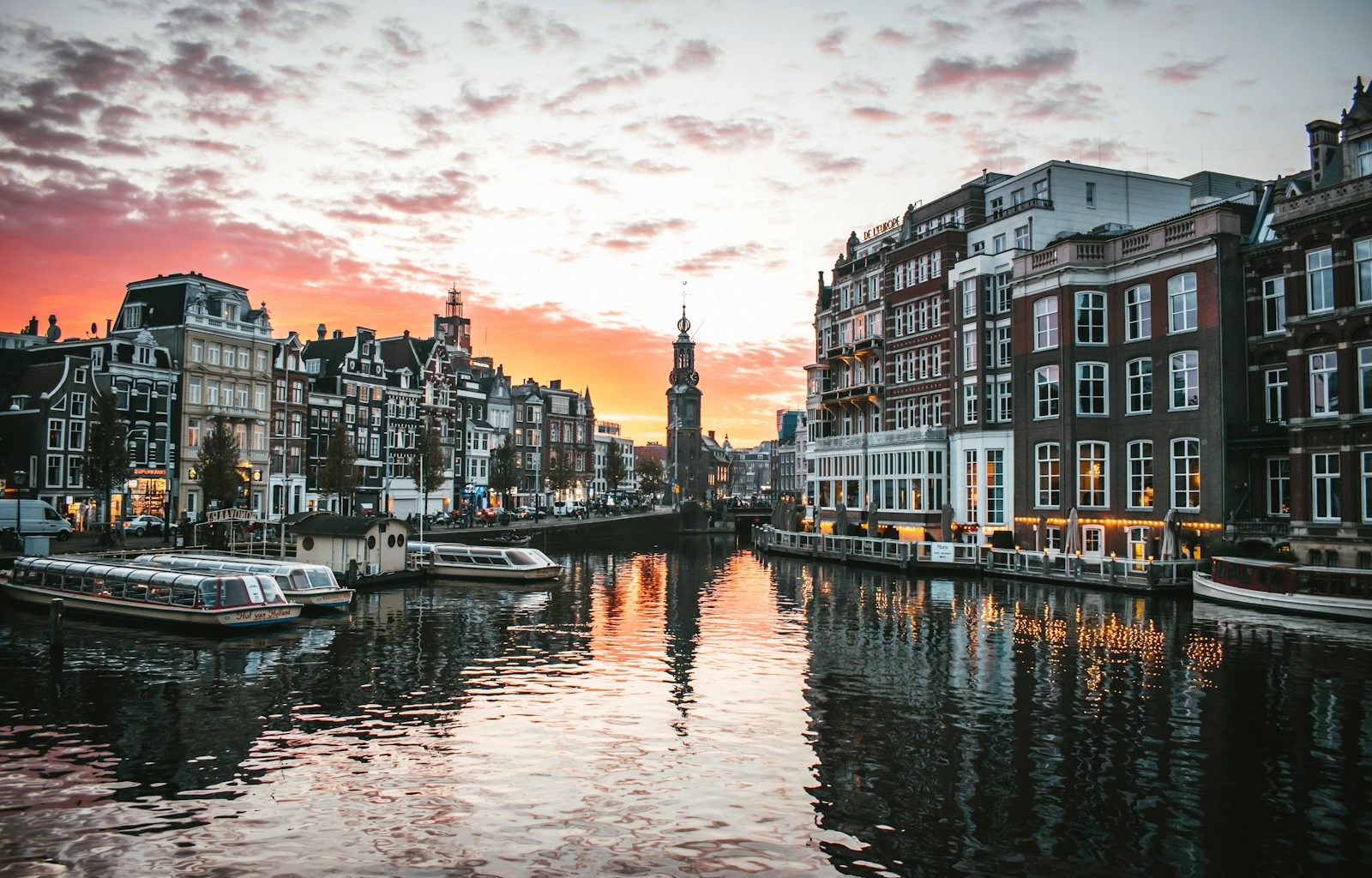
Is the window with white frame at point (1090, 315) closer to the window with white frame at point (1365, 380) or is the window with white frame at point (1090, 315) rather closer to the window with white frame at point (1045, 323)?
the window with white frame at point (1045, 323)

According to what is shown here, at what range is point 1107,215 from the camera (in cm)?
7488

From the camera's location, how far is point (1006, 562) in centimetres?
6519

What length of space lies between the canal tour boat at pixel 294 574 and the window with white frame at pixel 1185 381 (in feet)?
160

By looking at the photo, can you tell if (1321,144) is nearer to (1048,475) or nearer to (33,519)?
(1048,475)

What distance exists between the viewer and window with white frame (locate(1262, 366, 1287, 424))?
182ft

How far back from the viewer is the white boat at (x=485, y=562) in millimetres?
63312

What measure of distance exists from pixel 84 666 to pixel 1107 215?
71579 millimetres

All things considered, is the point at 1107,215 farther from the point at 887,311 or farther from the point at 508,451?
the point at 508,451

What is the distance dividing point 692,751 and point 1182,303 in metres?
49.6

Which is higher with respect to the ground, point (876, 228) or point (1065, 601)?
point (876, 228)

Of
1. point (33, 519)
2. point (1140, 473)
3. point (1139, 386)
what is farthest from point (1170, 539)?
point (33, 519)

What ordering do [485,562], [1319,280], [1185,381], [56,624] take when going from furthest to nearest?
[485,562] → [1185,381] → [1319,280] → [56,624]

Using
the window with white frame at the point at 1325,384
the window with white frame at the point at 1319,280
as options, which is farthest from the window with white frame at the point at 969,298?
the window with white frame at the point at 1325,384

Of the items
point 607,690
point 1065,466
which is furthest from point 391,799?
point 1065,466
